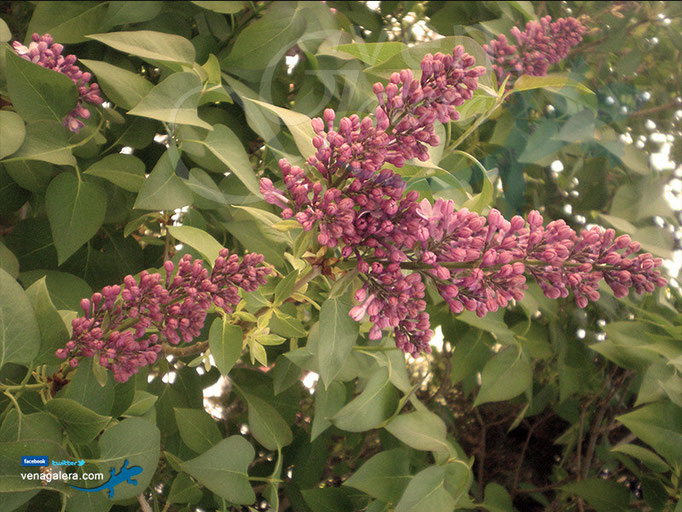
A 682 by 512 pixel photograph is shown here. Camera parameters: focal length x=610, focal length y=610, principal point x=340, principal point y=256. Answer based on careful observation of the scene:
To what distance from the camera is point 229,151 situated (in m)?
0.66

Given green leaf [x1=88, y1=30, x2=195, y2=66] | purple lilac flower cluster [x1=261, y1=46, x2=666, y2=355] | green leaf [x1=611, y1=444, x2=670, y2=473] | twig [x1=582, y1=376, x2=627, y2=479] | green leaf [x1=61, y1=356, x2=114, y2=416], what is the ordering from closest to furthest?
1. purple lilac flower cluster [x1=261, y1=46, x2=666, y2=355]
2. green leaf [x1=61, y1=356, x2=114, y2=416]
3. green leaf [x1=88, y1=30, x2=195, y2=66]
4. green leaf [x1=611, y1=444, x2=670, y2=473]
5. twig [x1=582, y1=376, x2=627, y2=479]

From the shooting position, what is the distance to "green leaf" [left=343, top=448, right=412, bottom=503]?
2.50 ft

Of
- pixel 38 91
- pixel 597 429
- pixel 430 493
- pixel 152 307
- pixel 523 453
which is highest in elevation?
pixel 38 91

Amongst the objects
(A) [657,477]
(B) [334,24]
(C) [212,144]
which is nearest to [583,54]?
(B) [334,24]

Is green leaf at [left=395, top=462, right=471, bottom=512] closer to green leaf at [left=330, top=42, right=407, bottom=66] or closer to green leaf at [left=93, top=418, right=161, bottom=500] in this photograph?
green leaf at [left=93, top=418, right=161, bottom=500]

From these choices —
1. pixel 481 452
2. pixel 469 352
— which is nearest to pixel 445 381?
pixel 481 452

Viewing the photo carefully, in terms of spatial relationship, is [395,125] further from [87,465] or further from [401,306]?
[87,465]

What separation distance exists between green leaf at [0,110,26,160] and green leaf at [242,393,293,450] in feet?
1.36

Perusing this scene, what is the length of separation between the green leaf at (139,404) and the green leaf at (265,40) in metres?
0.44

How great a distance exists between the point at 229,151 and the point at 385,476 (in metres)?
0.45

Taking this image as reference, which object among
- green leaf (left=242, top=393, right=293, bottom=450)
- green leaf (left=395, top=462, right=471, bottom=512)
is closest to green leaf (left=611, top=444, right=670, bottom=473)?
green leaf (left=395, top=462, right=471, bottom=512)

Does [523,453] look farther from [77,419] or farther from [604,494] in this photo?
[77,419]

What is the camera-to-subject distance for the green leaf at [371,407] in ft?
2.34

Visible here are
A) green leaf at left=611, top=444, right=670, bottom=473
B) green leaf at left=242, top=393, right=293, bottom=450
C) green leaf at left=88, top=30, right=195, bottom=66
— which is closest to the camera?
green leaf at left=88, top=30, right=195, bottom=66
